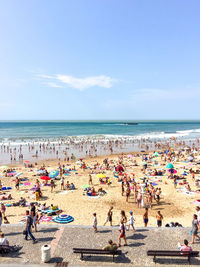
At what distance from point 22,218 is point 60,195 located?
4.31m

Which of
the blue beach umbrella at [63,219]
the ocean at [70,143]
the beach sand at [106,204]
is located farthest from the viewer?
the ocean at [70,143]

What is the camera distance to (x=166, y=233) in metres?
8.59

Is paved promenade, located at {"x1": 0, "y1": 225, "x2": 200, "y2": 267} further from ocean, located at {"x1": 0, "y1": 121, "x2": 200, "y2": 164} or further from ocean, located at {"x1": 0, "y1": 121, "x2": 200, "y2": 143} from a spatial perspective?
ocean, located at {"x1": 0, "y1": 121, "x2": 200, "y2": 143}

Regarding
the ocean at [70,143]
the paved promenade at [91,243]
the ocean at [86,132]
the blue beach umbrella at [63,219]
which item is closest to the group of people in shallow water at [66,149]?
the ocean at [70,143]

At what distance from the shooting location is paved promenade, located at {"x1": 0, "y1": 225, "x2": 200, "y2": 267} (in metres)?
6.70

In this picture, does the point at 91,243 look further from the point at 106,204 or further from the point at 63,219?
the point at 106,204

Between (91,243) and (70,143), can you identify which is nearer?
(91,243)

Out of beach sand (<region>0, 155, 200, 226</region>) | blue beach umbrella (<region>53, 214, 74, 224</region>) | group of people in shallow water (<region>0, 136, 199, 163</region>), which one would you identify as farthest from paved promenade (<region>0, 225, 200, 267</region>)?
group of people in shallow water (<region>0, 136, 199, 163</region>)

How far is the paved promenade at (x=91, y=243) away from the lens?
6704mm

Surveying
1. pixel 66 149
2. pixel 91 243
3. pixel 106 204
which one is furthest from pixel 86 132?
pixel 91 243

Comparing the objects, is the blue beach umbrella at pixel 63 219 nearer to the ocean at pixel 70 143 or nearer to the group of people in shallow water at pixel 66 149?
the group of people in shallow water at pixel 66 149

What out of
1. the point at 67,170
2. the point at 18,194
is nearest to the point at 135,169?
the point at 67,170

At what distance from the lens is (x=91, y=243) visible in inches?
309

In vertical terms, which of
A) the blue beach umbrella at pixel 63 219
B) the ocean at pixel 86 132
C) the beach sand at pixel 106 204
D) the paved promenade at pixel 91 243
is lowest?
the beach sand at pixel 106 204
